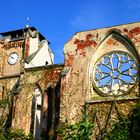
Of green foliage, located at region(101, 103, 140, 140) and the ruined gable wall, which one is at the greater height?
the ruined gable wall

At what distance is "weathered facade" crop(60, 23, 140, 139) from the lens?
18781 mm

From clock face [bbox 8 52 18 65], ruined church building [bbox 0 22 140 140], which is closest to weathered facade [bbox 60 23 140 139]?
ruined church building [bbox 0 22 140 140]

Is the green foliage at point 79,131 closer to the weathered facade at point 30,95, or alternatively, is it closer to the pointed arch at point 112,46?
the pointed arch at point 112,46

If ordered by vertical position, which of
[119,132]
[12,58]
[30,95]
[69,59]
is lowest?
[119,132]

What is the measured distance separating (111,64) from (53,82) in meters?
4.21

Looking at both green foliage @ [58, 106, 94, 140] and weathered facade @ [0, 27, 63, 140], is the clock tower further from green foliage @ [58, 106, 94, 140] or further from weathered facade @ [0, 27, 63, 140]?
green foliage @ [58, 106, 94, 140]

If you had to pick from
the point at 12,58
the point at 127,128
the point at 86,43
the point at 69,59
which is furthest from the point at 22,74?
the point at 127,128

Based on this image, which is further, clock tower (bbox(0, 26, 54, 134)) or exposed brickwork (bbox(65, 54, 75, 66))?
clock tower (bbox(0, 26, 54, 134))

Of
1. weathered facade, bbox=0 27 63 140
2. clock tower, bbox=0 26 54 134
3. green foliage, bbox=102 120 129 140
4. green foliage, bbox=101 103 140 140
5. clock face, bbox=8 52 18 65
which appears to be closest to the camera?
green foliage, bbox=102 120 129 140

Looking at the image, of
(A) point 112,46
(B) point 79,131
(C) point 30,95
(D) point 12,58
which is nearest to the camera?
(B) point 79,131

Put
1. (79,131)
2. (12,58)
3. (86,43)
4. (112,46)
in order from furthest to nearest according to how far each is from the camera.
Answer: (12,58)
(86,43)
(112,46)
(79,131)

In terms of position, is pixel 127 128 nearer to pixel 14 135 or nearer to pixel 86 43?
pixel 86 43

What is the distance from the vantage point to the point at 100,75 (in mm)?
20125

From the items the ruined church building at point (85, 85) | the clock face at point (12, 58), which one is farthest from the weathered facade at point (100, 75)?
the clock face at point (12, 58)
